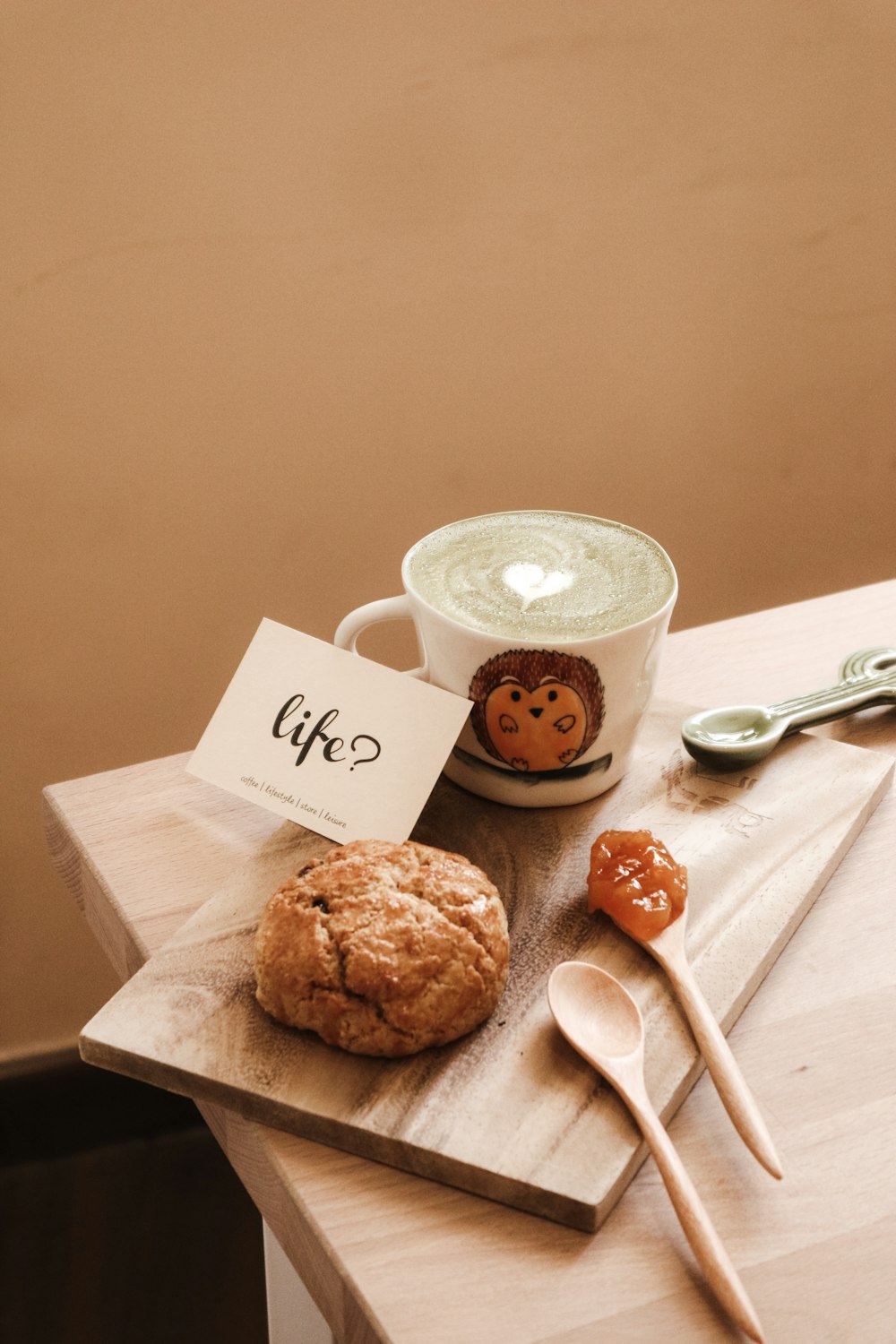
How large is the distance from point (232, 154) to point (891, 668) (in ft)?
2.95

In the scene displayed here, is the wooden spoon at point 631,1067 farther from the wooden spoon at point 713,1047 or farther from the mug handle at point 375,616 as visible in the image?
the mug handle at point 375,616

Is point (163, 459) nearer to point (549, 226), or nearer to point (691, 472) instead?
point (549, 226)

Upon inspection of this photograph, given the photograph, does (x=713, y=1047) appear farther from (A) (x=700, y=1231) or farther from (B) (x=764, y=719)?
(B) (x=764, y=719)

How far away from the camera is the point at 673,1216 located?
0.52 metres

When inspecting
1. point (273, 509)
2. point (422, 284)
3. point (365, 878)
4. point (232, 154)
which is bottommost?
point (273, 509)

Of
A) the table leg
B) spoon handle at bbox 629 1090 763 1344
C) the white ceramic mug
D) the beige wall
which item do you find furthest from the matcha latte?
the beige wall

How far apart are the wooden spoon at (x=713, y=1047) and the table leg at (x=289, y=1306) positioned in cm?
38

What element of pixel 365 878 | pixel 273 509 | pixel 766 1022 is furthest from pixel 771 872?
pixel 273 509

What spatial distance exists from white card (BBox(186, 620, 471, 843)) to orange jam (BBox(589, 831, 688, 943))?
124 millimetres

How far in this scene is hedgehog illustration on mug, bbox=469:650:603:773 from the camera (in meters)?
0.69

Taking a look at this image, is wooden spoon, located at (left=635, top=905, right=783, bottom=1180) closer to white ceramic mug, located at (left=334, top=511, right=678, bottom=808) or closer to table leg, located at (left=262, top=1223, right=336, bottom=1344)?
white ceramic mug, located at (left=334, top=511, right=678, bottom=808)

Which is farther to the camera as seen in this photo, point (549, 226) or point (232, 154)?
point (549, 226)

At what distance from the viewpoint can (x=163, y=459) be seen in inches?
53.6

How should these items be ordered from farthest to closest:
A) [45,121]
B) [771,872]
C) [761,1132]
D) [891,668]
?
[45,121] → [891,668] → [771,872] → [761,1132]
